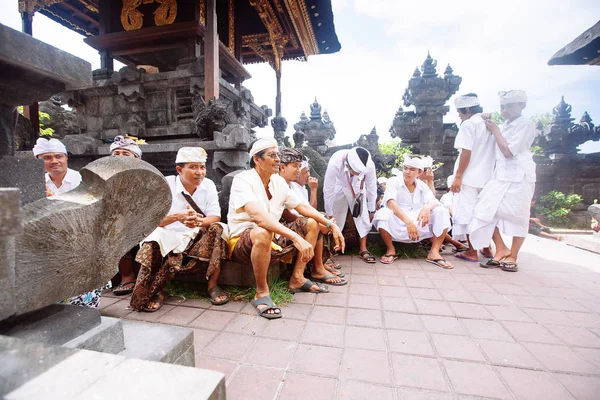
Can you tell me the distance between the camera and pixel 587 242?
5.00 meters

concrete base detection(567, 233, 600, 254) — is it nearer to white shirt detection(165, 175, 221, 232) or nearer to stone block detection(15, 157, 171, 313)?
white shirt detection(165, 175, 221, 232)

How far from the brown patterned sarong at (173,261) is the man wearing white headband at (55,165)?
3.76 feet

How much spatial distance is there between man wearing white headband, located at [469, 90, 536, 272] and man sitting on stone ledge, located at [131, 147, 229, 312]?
356cm

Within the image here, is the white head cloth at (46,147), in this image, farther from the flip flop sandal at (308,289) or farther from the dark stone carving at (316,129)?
the dark stone carving at (316,129)

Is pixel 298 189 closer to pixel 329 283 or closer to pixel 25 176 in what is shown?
pixel 329 283

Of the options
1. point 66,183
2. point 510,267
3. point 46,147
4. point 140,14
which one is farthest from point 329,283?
point 140,14

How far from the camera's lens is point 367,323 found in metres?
2.33

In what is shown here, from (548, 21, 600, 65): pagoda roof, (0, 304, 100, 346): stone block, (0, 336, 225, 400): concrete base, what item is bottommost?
(0, 304, 100, 346): stone block

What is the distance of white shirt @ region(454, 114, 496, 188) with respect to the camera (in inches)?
163

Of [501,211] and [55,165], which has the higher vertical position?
[55,165]

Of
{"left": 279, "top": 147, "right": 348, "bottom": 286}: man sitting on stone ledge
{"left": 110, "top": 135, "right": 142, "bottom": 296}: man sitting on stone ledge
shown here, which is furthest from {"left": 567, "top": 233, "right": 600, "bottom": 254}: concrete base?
{"left": 110, "top": 135, "right": 142, "bottom": 296}: man sitting on stone ledge

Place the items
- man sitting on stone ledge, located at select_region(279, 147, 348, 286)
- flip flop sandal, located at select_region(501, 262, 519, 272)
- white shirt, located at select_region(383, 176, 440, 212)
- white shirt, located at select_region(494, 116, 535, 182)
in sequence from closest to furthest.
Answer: man sitting on stone ledge, located at select_region(279, 147, 348, 286) → flip flop sandal, located at select_region(501, 262, 519, 272) → white shirt, located at select_region(494, 116, 535, 182) → white shirt, located at select_region(383, 176, 440, 212)

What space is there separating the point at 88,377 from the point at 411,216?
13.9 feet

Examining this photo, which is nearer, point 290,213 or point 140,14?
point 290,213
